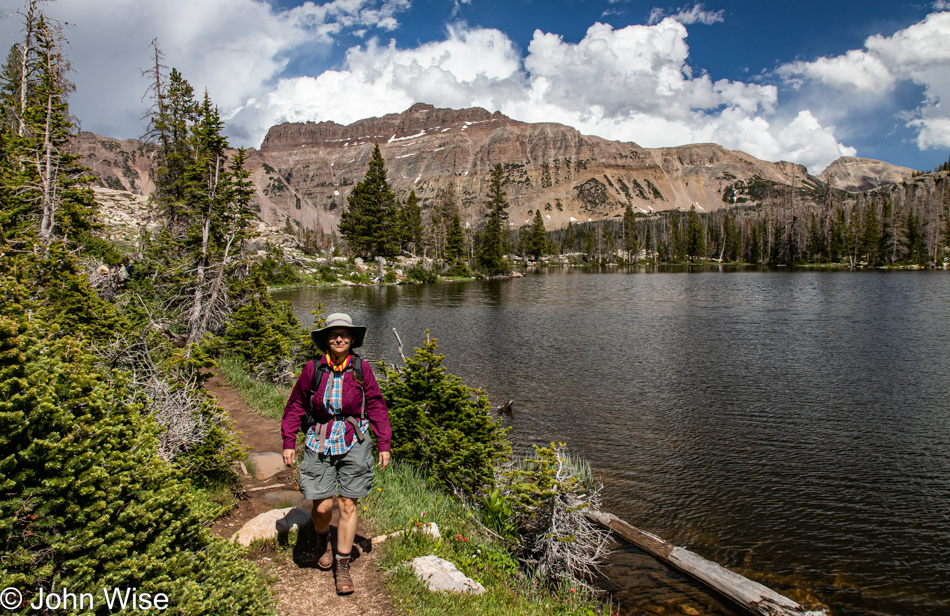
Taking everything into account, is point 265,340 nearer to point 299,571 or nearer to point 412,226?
point 299,571

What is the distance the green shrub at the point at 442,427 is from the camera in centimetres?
848

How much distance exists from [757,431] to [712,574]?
24.9 ft

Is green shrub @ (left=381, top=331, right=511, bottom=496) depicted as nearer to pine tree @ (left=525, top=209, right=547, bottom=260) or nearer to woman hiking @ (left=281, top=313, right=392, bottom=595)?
woman hiking @ (left=281, top=313, right=392, bottom=595)

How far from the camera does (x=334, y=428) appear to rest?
5.10 meters

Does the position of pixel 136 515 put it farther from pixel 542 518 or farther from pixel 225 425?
pixel 225 425

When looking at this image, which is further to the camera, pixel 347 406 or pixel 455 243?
pixel 455 243

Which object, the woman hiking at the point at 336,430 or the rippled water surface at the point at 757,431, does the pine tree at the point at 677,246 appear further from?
the woman hiking at the point at 336,430

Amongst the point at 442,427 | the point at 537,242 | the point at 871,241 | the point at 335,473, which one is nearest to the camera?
the point at 335,473

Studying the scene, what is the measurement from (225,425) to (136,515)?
5975mm

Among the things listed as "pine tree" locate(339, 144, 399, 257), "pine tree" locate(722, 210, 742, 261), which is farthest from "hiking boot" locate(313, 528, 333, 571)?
"pine tree" locate(722, 210, 742, 261)

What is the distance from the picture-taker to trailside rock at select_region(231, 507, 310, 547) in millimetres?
5735

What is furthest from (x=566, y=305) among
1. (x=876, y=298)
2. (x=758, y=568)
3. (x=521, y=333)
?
(x=758, y=568)

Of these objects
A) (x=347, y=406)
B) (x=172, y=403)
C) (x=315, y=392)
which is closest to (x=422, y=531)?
(x=347, y=406)

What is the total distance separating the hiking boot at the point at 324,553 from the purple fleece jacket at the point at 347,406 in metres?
1.09
